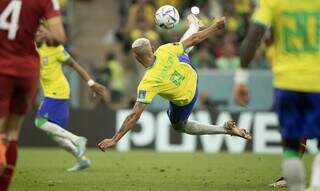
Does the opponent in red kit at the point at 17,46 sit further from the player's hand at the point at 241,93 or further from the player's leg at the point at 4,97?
the player's hand at the point at 241,93

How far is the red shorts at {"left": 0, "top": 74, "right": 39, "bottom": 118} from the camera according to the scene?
10055mm

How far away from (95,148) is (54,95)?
7487 mm

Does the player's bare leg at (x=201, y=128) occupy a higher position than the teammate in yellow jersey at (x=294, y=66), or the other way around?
the teammate in yellow jersey at (x=294, y=66)

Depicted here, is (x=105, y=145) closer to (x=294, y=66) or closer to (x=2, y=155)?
(x=2, y=155)

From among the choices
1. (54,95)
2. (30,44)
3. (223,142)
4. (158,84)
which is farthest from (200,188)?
(223,142)

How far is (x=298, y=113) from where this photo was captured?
368 inches

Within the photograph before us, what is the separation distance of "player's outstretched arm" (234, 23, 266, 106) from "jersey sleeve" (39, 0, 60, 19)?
79.4 inches

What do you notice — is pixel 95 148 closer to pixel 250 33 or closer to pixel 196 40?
pixel 196 40

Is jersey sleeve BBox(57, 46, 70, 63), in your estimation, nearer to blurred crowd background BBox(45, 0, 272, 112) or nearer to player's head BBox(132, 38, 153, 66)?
player's head BBox(132, 38, 153, 66)

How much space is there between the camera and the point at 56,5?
10039 millimetres

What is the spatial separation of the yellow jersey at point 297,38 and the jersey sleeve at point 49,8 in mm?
2108

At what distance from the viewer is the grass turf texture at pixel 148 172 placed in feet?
44.4

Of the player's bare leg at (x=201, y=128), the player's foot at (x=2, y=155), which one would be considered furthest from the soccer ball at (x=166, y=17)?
the player's foot at (x=2, y=155)

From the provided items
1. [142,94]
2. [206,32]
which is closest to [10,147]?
[142,94]
